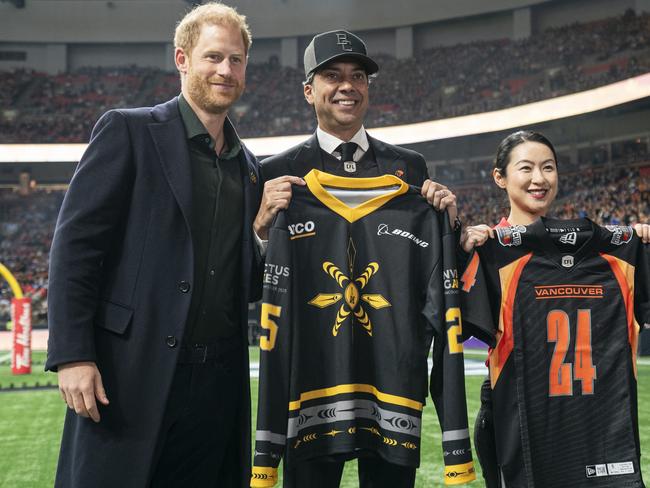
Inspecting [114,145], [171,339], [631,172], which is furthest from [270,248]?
[631,172]

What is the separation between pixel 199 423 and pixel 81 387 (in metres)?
0.46

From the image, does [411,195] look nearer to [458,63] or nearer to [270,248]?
[270,248]

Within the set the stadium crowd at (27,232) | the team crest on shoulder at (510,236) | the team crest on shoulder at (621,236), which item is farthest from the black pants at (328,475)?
the stadium crowd at (27,232)

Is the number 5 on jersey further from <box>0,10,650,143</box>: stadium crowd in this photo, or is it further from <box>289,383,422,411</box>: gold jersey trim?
<box>0,10,650,143</box>: stadium crowd

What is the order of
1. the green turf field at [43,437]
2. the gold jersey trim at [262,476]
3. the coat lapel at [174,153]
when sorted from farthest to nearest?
the green turf field at [43,437] < the gold jersey trim at [262,476] < the coat lapel at [174,153]

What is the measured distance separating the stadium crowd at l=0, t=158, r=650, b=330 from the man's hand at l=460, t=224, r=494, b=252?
1441 centimetres

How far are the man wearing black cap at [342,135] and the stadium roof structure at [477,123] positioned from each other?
2002 cm

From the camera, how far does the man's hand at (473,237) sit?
2.71 m

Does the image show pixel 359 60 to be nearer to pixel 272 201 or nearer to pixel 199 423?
pixel 272 201

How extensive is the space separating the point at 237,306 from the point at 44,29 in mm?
32947

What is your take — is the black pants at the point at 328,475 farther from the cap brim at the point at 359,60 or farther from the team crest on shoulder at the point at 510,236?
the cap brim at the point at 359,60

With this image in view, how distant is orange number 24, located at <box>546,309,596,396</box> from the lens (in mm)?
2717

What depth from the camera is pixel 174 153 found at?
233cm

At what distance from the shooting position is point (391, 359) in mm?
2535
